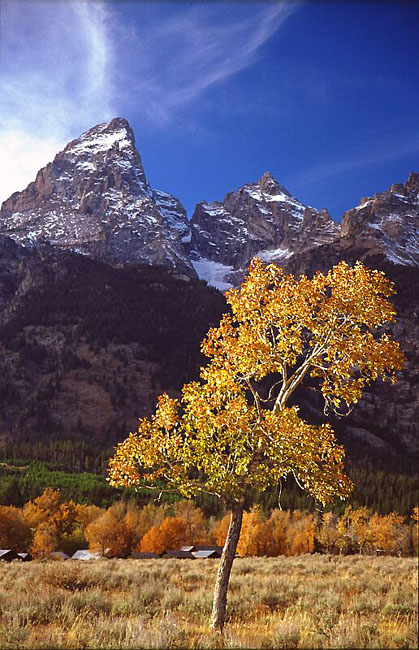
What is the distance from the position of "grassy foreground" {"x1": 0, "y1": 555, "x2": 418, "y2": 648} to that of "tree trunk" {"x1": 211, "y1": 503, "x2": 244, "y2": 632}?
1.38 feet

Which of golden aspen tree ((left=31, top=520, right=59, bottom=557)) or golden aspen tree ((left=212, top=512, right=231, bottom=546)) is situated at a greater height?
golden aspen tree ((left=212, top=512, right=231, bottom=546))

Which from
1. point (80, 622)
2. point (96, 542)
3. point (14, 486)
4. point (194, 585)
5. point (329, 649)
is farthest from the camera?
point (14, 486)

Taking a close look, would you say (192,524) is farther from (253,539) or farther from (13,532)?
(13,532)

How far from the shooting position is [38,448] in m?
197

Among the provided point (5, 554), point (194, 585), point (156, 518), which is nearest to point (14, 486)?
point (156, 518)

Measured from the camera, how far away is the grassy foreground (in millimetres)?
10133

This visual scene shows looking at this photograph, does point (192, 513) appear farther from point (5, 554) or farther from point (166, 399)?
point (166, 399)

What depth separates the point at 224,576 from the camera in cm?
1252

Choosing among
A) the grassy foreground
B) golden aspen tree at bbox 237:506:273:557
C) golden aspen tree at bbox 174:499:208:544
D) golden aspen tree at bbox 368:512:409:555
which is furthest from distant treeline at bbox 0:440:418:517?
the grassy foreground

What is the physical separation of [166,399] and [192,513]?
111 metres

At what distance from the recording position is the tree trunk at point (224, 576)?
11.9m

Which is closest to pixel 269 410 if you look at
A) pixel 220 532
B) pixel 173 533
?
pixel 173 533

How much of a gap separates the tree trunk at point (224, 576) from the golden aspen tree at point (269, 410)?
27 mm

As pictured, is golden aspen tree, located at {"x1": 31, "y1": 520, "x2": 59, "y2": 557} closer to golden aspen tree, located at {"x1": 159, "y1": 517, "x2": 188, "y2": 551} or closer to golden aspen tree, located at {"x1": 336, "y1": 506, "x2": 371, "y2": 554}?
golden aspen tree, located at {"x1": 159, "y1": 517, "x2": 188, "y2": 551}
